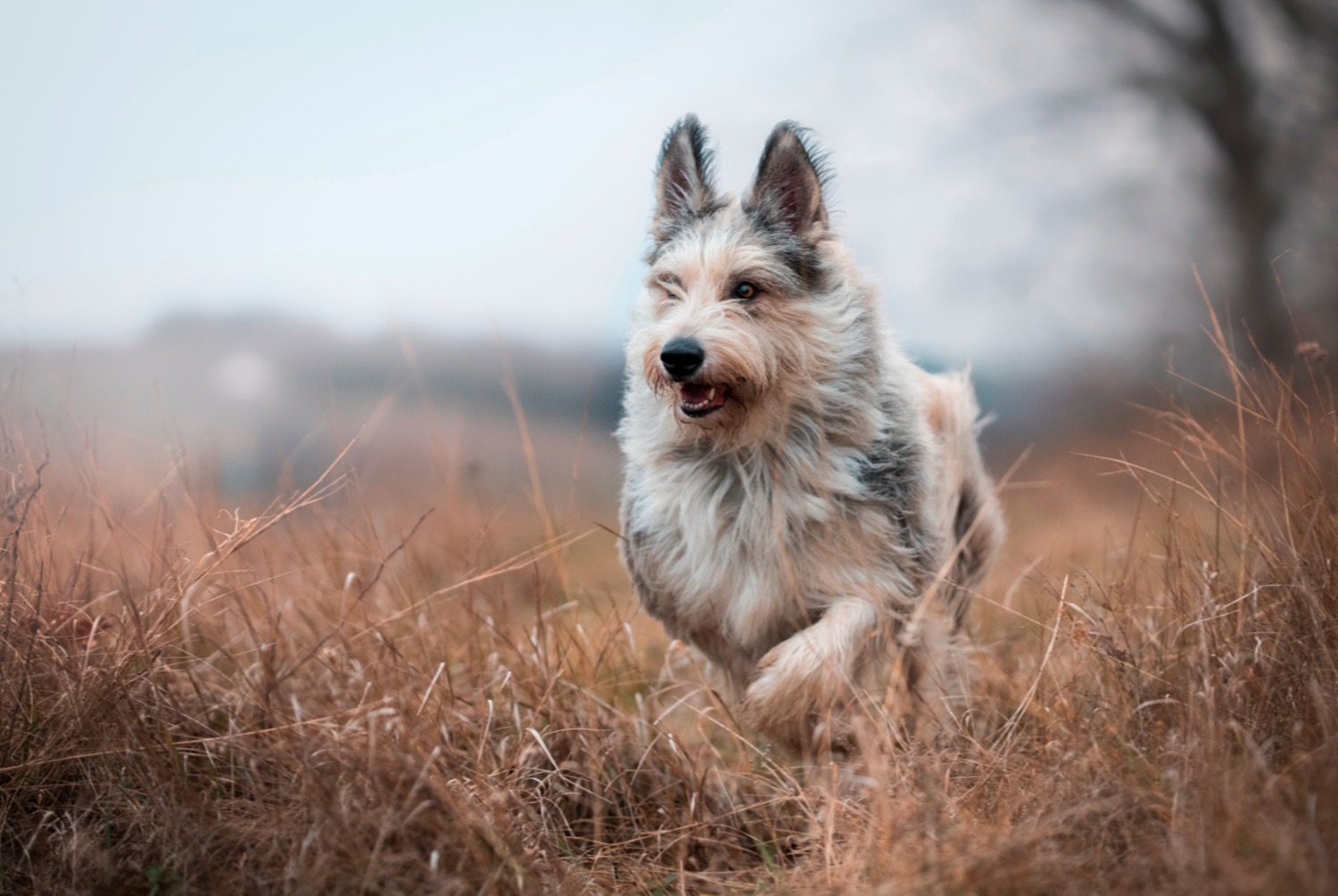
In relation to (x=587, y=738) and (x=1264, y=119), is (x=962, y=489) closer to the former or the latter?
(x=587, y=738)

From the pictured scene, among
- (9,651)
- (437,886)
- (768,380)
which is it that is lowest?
(437,886)

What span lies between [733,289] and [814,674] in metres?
1.53

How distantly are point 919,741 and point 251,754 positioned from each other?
7.19 feet

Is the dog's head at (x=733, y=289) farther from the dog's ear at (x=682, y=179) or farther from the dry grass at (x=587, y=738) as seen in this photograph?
the dry grass at (x=587, y=738)

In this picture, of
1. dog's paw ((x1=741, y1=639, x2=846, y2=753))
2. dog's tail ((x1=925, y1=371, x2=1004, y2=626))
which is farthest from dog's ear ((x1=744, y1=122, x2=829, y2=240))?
dog's paw ((x1=741, y1=639, x2=846, y2=753))

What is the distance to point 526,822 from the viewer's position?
3.05 m

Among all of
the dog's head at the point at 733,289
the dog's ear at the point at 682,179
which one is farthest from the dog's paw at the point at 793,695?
the dog's ear at the point at 682,179

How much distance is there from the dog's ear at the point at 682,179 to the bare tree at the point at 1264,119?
411 inches

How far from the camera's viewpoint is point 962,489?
4.76 m

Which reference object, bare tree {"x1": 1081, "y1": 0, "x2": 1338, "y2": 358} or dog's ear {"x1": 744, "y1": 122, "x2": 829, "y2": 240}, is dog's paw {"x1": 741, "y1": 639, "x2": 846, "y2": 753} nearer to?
dog's ear {"x1": 744, "y1": 122, "x2": 829, "y2": 240}

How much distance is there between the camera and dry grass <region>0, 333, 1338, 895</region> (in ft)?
7.59

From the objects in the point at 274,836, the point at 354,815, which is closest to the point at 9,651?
the point at 274,836

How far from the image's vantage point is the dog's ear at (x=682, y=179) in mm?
4055

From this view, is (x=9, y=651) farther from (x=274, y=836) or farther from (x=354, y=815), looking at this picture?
(x=354, y=815)
